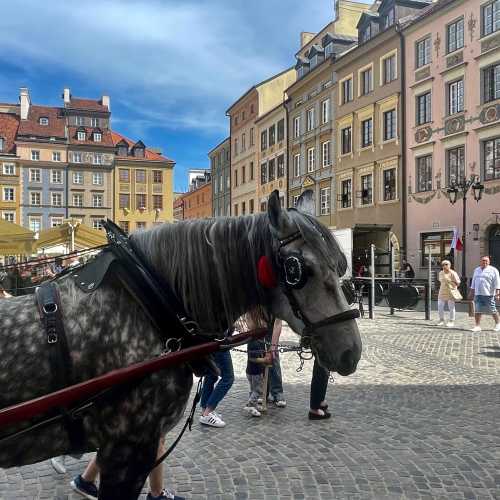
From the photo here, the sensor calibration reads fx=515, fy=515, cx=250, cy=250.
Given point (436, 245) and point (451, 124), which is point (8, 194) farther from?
point (451, 124)

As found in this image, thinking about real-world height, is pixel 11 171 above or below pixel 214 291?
above

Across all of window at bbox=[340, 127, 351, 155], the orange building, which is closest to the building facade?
the orange building

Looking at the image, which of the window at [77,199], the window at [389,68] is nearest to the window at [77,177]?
the window at [77,199]

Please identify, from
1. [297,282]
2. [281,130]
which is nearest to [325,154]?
[281,130]

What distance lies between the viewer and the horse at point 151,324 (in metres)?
2.16

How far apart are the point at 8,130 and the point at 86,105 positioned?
10.4 m

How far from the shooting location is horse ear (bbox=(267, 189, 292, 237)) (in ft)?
7.47

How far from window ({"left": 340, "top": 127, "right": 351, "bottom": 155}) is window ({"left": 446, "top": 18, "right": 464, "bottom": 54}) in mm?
8573

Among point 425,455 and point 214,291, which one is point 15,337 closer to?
point 214,291

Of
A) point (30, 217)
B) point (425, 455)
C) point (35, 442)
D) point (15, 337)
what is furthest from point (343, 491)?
point (30, 217)

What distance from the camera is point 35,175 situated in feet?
199

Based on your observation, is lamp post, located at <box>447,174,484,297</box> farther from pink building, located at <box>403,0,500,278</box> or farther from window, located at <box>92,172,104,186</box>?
window, located at <box>92,172,104,186</box>

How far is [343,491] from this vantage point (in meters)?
3.77

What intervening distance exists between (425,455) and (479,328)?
8.83 metres
